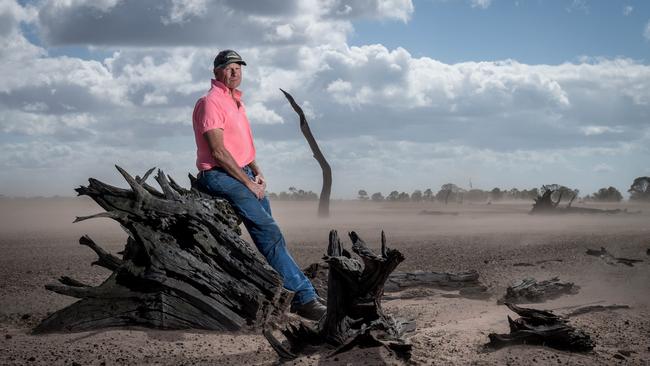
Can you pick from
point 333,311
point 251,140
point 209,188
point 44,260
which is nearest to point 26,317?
point 209,188

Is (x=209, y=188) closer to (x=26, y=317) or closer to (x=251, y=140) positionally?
(x=251, y=140)

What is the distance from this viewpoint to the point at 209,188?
6.72 m

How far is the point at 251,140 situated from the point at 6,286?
505 cm

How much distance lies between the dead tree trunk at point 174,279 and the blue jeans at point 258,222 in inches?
12.7

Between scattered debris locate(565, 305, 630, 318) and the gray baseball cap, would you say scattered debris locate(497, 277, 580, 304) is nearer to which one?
scattered debris locate(565, 305, 630, 318)

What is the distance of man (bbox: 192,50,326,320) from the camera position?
655cm

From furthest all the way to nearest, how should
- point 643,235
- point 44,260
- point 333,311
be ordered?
point 643,235 → point 44,260 → point 333,311

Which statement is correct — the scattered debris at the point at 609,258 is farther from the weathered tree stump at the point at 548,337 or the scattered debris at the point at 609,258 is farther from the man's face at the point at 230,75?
the man's face at the point at 230,75

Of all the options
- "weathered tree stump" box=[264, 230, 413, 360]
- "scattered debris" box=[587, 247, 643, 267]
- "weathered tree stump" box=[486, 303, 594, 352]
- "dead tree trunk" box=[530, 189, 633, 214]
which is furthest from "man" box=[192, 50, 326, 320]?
"dead tree trunk" box=[530, 189, 633, 214]

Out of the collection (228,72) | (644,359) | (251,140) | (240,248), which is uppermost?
(228,72)

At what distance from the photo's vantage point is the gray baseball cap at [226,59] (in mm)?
6848

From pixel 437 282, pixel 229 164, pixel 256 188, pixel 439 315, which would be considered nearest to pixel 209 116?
pixel 229 164

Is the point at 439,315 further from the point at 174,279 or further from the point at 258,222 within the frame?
the point at 174,279

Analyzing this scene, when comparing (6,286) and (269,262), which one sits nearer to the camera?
(269,262)
